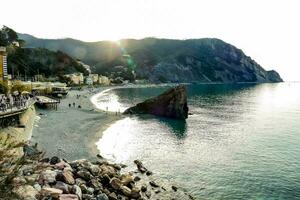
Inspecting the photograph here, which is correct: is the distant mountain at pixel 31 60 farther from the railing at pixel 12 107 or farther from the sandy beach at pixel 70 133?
the railing at pixel 12 107

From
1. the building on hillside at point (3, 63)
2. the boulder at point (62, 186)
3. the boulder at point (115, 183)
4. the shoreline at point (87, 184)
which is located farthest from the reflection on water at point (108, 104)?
the boulder at point (62, 186)

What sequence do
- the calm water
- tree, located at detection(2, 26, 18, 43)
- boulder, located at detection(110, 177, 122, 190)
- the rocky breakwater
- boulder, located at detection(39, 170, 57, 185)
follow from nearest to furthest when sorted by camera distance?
the rocky breakwater < boulder, located at detection(39, 170, 57, 185) < boulder, located at detection(110, 177, 122, 190) < the calm water < tree, located at detection(2, 26, 18, 43)

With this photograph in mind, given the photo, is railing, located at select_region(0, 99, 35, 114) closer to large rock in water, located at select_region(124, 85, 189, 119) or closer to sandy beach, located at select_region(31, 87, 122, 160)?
sandy beach, located at select_region(31, 87, 122, 160)

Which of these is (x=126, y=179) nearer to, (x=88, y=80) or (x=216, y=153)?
(x=216, y=153)

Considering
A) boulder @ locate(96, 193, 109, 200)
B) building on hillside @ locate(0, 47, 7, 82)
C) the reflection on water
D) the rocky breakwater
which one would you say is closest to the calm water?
the rocky breakwater

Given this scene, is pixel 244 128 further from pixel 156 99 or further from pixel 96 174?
pixel 96 174

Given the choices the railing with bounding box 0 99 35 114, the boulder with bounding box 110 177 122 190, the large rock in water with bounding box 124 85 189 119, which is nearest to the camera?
the boulder with bounding box 110 177 122 190
